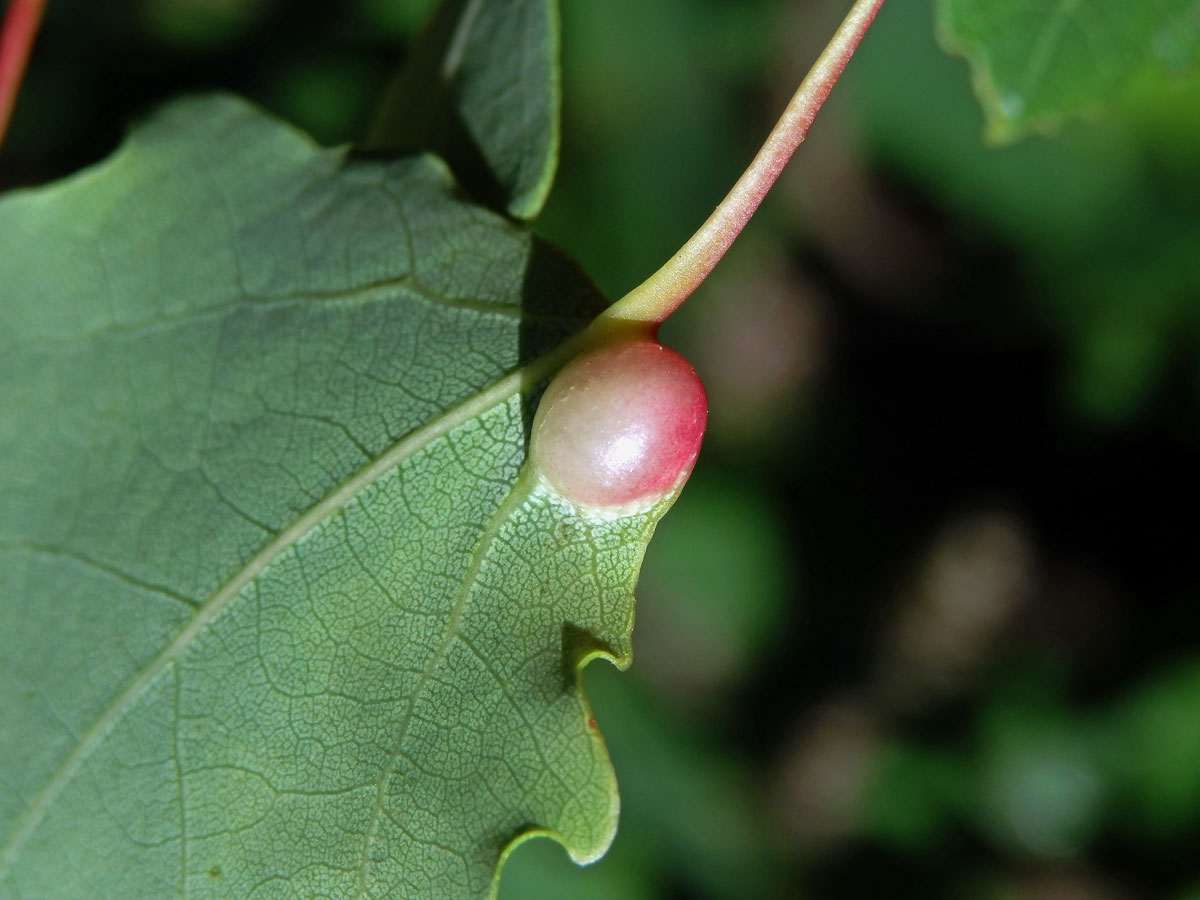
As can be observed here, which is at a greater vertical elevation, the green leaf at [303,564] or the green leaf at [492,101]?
the green leaf at [492,101]

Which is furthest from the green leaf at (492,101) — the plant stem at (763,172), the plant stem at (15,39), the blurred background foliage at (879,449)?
the blurred background foliage at (879,449)

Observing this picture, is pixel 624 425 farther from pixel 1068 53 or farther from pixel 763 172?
pixel 1068 53

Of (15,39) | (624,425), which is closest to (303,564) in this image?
(624,425)

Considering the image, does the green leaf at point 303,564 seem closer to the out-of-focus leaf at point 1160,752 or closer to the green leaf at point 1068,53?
the green leaf at point 1068,53

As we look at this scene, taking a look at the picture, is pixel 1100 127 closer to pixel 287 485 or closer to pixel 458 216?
pixel 458 216

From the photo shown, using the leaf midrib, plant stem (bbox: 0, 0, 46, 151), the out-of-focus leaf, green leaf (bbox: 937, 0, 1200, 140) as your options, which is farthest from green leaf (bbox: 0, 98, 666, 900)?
the out-of-focus leaf

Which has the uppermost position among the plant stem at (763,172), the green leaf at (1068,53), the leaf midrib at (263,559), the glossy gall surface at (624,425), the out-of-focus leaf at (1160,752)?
the green leaf at (1068,53)
